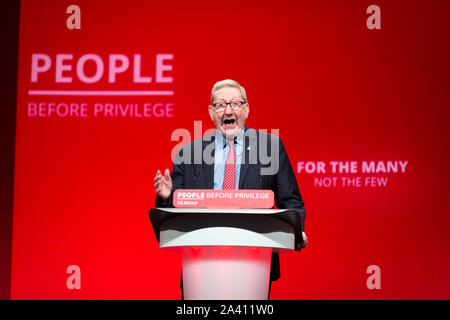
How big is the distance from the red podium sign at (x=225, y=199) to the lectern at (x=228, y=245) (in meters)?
0.06

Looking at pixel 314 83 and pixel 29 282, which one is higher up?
pixel 314 83

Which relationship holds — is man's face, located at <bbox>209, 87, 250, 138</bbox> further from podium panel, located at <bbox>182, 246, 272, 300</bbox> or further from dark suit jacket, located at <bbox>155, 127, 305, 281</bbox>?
podium panel, located at <bbox>182, 246, 272, 300</bbox>

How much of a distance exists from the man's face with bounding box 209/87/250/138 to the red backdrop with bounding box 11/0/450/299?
4.73ft

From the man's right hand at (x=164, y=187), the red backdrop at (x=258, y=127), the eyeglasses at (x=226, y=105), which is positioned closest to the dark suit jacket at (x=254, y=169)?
the eyeglasses at (x=226, y=105)

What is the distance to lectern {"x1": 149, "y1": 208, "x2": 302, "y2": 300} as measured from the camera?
180 centimetres

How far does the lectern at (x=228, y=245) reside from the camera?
1.80m

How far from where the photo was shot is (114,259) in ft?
13.3

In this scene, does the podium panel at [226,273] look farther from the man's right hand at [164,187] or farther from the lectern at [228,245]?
the man's right hand at [164,187]

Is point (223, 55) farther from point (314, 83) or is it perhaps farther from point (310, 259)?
point (310, 259)

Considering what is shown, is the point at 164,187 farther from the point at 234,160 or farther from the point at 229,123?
the point at 229,123

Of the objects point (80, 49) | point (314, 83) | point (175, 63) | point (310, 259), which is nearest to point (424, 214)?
point (310, 259)
